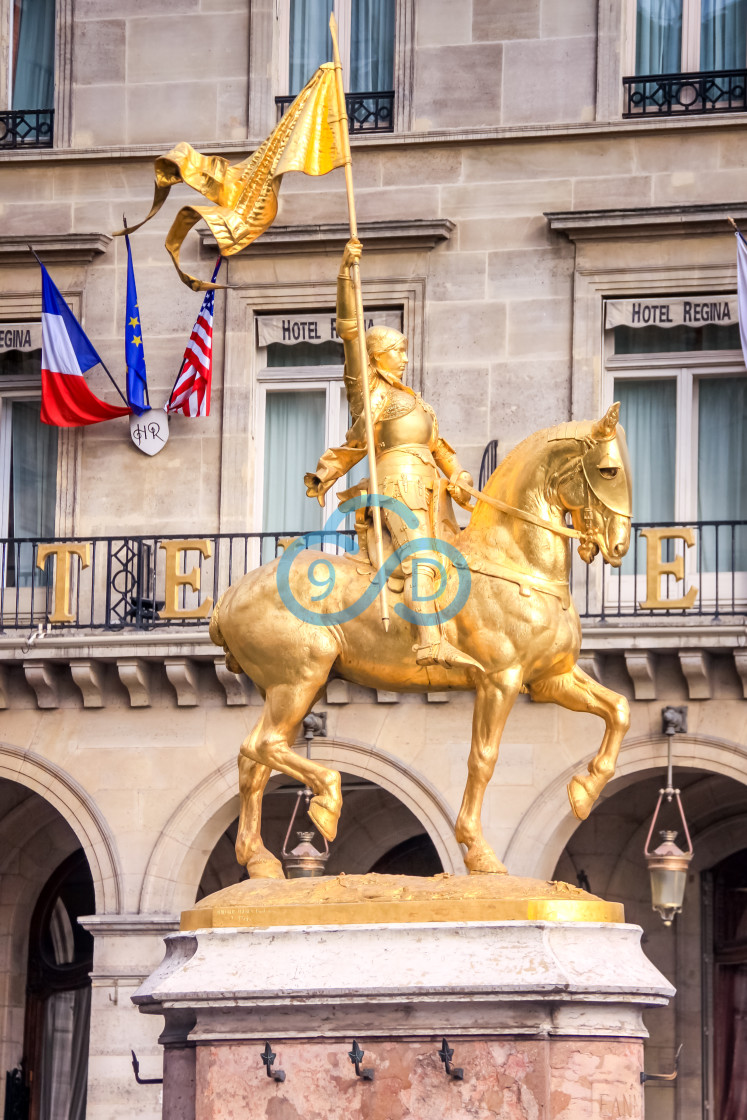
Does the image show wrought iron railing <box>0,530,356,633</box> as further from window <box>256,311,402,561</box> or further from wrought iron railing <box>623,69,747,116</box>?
wrought iron railing <box>623,69,747,116</box>

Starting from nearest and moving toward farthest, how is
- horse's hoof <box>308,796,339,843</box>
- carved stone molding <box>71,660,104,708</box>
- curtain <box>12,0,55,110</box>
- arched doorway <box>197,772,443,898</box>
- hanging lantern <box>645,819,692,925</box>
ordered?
horse's hoof <box>308,796,339,843</box> < hanging lantern <box>645,819,692,925</box> < carved stone molding <box>71,660,104,708</box> < arched doorway <box>197,772,443,898</box> < curtain <box>12,0,55,110</box>

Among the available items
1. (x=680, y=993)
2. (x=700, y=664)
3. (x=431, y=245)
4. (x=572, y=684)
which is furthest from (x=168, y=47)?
(x=572, y=684)

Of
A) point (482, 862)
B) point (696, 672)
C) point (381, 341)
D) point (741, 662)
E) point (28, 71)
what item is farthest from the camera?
point (28, 71)

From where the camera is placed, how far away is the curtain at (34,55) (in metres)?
21.7

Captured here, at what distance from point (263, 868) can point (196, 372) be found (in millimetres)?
9801

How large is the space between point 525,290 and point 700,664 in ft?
11.7

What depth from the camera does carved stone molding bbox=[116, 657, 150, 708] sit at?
19.4 metres

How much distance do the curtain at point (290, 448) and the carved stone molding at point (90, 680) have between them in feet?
6.64

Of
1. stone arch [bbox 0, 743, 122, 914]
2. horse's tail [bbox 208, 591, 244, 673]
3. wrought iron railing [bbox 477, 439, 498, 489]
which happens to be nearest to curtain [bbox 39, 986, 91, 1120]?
stone arch [bbox 0, 743, 122, 914]

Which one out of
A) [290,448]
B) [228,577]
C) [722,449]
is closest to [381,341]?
[228,577]

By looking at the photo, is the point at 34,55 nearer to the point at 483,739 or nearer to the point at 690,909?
the point at 690,909

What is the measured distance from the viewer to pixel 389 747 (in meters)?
19.2

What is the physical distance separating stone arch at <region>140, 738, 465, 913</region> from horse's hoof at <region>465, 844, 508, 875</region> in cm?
833

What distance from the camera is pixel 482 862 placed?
10578 millimetres
